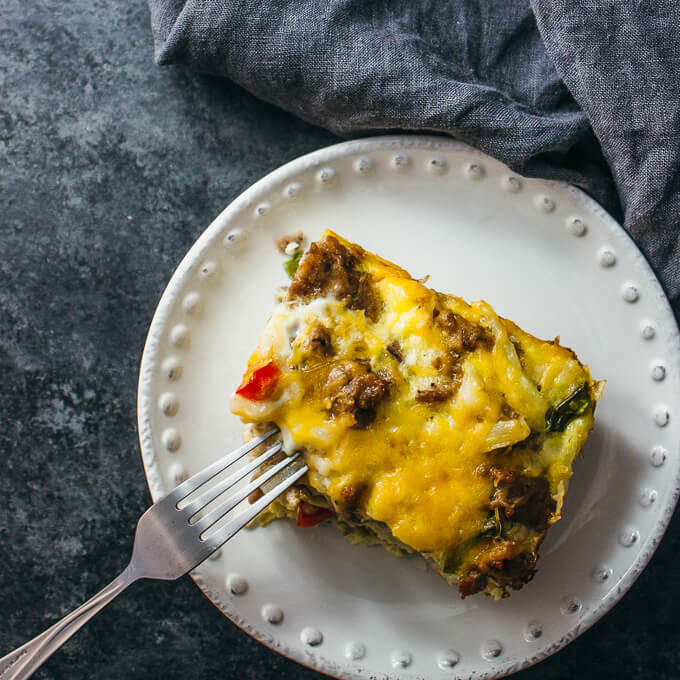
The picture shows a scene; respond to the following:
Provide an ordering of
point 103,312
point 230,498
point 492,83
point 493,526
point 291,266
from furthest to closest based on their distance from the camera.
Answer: point 103,312
point 492,83
point 291,266
point 230,498
point 493,526

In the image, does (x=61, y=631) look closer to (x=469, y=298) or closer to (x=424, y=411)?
(x=424, y=411)

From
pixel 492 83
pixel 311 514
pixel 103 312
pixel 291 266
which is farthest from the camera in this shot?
pixel 103 312

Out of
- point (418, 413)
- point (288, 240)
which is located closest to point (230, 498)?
point (418, 413)

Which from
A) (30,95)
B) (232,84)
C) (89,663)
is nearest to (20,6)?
(30,95)

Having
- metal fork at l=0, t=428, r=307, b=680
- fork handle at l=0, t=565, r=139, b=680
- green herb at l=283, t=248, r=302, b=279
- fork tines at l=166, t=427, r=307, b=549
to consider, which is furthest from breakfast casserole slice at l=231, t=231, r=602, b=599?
fork handle at l=0, t=565, r=139, b=680

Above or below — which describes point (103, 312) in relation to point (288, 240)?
below

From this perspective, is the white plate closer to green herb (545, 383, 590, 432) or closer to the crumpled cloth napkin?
the crumpled cloth napkin

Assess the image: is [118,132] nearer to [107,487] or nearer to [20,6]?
[20,6]

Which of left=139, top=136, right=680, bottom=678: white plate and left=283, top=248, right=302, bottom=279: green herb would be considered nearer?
left=139, top=136, right=680, bottom=678: white plate
